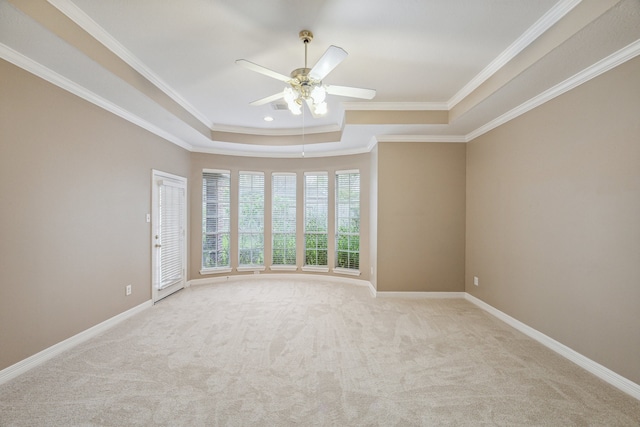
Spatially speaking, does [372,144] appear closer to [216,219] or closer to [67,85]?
[216,219]

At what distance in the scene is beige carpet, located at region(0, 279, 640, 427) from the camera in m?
1.87

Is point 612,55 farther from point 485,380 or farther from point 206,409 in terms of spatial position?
point 206,409

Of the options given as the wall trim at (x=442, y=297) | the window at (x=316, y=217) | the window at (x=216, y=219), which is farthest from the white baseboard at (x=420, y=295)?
the window at (x=216, y=219)

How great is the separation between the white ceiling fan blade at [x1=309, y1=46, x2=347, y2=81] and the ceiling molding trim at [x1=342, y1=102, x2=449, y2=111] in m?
1.68

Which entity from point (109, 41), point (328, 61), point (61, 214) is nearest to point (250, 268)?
point (61, 214)

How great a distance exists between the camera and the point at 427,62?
2770 mm

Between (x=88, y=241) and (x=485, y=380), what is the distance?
413 cm

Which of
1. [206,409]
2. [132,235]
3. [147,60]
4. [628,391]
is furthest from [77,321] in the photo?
[628,391]

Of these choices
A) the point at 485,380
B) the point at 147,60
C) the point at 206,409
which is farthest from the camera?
the point at 147,60

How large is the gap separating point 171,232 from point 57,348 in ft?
7.23

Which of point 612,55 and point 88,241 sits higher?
point 612,55

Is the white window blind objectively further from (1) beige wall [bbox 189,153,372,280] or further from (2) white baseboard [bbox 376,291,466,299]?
(2) white baseboard [bbox 376,291,466,299]

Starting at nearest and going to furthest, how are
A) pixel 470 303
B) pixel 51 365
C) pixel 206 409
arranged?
pixel 206 409
pixel 51 365
pixel 470 303

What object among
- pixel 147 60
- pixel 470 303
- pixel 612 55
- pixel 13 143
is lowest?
pixel 470 303
